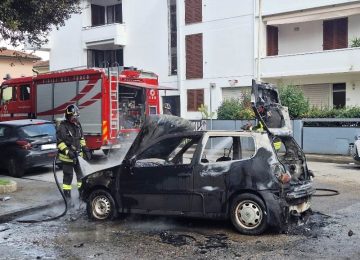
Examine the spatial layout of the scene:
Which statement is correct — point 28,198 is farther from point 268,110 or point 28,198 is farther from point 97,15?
point 97,15

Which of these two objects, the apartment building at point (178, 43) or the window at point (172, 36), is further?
the window at point (172, 36)

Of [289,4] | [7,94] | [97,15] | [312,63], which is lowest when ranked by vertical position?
[7,94]

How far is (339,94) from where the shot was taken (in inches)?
930

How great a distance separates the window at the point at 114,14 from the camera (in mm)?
32156

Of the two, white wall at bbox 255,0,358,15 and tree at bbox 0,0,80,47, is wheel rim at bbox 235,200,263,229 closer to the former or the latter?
tree at bbox 0,0,80,47

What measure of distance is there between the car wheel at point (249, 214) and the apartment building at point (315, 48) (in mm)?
17313

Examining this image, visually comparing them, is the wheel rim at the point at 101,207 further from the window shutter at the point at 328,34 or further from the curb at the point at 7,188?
the window shutter at the point at 328,34

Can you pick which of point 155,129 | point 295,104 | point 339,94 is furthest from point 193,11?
point 155,129

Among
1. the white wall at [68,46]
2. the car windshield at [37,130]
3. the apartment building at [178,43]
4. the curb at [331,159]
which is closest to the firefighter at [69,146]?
the car windshield at [37,130]

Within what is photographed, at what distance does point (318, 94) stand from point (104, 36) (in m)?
13.7

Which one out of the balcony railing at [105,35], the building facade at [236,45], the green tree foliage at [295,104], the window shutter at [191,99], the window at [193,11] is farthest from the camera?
the balcony railing at [105,35]

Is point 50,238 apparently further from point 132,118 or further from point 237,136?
point 132,118

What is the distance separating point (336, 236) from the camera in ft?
20.2

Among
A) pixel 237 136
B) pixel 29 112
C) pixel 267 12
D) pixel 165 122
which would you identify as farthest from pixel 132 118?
pixel 267 12
